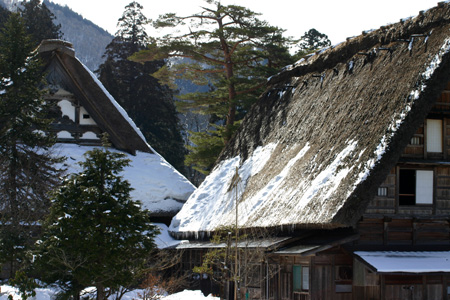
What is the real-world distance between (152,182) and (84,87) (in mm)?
4676

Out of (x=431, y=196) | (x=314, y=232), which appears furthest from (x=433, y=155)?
(x=314, y=232)

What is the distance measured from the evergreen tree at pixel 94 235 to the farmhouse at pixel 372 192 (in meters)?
2.58

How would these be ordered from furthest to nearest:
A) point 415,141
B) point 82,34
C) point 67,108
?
point 82,34, point 67,108, point 415,141

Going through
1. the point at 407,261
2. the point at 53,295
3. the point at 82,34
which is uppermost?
the point at 82,34

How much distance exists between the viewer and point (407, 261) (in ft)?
47.9

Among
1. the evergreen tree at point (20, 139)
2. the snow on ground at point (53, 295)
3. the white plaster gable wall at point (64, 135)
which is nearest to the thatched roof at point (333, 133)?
the snow on ground at point (53, 295)

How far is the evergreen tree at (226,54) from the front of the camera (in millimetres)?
29484

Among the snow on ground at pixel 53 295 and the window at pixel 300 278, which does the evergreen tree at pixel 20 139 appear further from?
the window at pixel 300 278

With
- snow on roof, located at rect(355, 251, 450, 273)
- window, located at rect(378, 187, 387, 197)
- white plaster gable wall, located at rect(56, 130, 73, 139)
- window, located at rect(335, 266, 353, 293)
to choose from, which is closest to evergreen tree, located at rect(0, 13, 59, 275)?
white plaster gable wall, located at rect(56, 130, 73, 139)

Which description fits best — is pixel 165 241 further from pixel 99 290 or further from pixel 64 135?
pixel 99 290

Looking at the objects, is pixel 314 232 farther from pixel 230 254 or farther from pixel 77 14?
pixel 77 14

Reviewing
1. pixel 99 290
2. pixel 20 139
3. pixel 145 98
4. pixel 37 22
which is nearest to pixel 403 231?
pixel 99 290

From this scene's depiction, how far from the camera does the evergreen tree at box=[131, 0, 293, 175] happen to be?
1161 inches

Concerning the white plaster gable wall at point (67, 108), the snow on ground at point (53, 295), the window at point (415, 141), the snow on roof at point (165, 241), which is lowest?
the snow on ground at point (53, 295)
